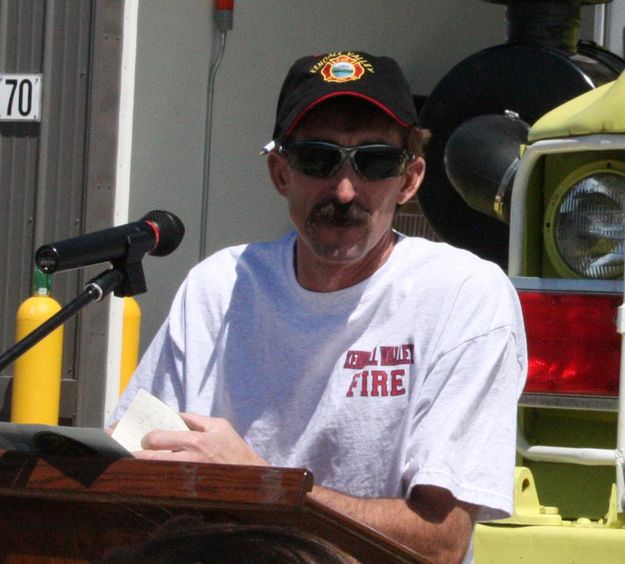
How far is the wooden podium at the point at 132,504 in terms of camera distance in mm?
1823

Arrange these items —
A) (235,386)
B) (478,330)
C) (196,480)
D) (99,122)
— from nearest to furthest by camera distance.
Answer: (196,480), (478,330), (235,386), (99,122)

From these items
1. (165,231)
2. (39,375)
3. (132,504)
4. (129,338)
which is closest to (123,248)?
(165,231)

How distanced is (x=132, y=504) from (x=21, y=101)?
15.1ft

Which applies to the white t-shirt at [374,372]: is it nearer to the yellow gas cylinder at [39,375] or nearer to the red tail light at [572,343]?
the red tail light at [572,343]

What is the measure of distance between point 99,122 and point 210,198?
61cm

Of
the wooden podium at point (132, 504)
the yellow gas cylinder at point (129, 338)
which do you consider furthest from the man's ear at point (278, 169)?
the yellow gas cylinder at point (129, 338)

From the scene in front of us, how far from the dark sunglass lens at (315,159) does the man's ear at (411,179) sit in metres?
0.16

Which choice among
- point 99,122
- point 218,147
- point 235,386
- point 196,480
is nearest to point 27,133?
point 99,122

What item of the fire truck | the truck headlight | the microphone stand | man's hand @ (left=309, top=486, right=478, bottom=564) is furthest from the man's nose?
the truck headlight

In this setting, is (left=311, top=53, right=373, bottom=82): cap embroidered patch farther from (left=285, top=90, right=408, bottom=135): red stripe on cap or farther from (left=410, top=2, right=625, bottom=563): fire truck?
(left=410, top=2, right=625, bottom=563): fire truck

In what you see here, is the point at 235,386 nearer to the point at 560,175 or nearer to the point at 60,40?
the point at 560,175

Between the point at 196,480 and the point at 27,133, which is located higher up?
the point at 27,133

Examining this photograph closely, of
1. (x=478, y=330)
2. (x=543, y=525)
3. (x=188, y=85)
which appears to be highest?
(x=188, y=85)

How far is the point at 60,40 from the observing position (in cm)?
624
